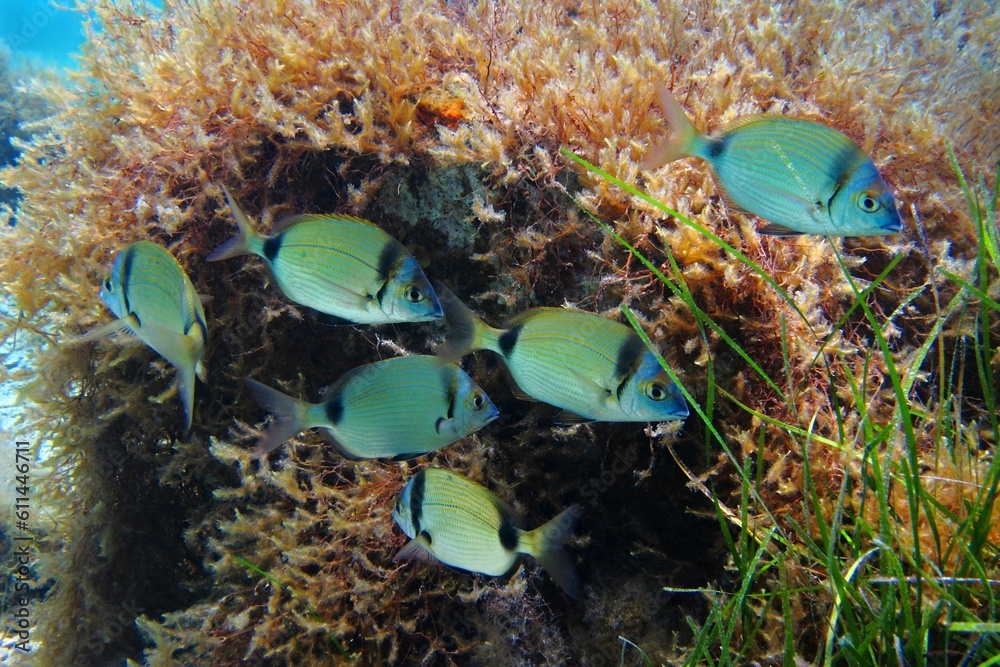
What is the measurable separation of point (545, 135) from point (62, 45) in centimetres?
8630

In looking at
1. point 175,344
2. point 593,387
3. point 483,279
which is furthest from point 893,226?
point 175,344

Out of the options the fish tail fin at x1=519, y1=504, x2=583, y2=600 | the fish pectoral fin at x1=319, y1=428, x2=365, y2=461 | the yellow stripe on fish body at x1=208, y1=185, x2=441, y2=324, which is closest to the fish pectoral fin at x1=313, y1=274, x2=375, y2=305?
the yellow stripe on fish body at x1=208, y1=185, x2=441, y2=324

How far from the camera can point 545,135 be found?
3.26 metres

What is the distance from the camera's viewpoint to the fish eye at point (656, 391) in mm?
1968

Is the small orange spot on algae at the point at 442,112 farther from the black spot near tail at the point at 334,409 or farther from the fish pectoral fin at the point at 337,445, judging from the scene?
the fish pectoral fin at the point at 337,445

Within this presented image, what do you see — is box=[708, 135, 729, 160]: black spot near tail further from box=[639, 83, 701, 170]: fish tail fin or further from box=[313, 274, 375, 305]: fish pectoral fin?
box=[313, 274, 375, 305]: fish pectoral fin

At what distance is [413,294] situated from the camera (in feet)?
7.26

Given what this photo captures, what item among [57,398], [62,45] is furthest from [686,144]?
[62,45]

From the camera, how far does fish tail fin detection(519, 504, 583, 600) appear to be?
7.28 feet

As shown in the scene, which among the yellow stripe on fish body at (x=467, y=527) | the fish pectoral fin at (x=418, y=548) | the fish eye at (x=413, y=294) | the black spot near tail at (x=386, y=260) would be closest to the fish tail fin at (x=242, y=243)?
the black spot near tail at (x=386, y=260)

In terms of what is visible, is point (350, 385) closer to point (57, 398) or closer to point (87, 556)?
point (57, 398)

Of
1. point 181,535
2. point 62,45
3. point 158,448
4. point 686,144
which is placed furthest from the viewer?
point 62,45

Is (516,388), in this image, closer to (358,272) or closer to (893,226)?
(358,272)

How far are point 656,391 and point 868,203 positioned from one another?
3.46ft
